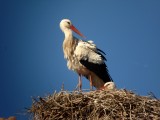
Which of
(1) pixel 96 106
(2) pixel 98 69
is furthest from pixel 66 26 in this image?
(1) pixel 96 106

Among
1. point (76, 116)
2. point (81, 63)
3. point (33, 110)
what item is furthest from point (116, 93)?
point (81, 63)

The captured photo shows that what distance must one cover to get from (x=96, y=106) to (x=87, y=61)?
2221mm

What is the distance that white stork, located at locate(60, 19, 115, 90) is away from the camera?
8.72 m

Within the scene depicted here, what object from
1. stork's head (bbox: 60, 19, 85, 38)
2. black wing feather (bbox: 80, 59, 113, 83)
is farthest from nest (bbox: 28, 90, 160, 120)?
stork's head (bbox: 60, 19, 85, 38)

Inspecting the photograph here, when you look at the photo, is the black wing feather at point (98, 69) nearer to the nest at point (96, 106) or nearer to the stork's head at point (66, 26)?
the stork's head at point (66, 26)

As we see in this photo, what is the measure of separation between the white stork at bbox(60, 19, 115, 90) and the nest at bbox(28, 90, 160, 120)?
1884 mm

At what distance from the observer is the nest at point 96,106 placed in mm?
6500

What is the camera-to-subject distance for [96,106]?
21.6 feet

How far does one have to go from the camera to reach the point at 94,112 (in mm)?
6555

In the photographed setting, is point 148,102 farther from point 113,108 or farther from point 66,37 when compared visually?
point 66,37

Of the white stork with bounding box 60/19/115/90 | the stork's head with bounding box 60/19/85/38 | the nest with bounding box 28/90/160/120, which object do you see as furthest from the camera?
the stork's head with bounding box 60/19/85/38

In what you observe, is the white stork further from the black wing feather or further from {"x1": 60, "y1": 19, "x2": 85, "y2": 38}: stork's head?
{"x1": 60, "y1": 19, "x2": 85, "y2": 38}: stork's head

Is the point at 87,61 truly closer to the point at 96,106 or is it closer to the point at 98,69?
the point at 98,69

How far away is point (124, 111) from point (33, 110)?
129 centimetres
